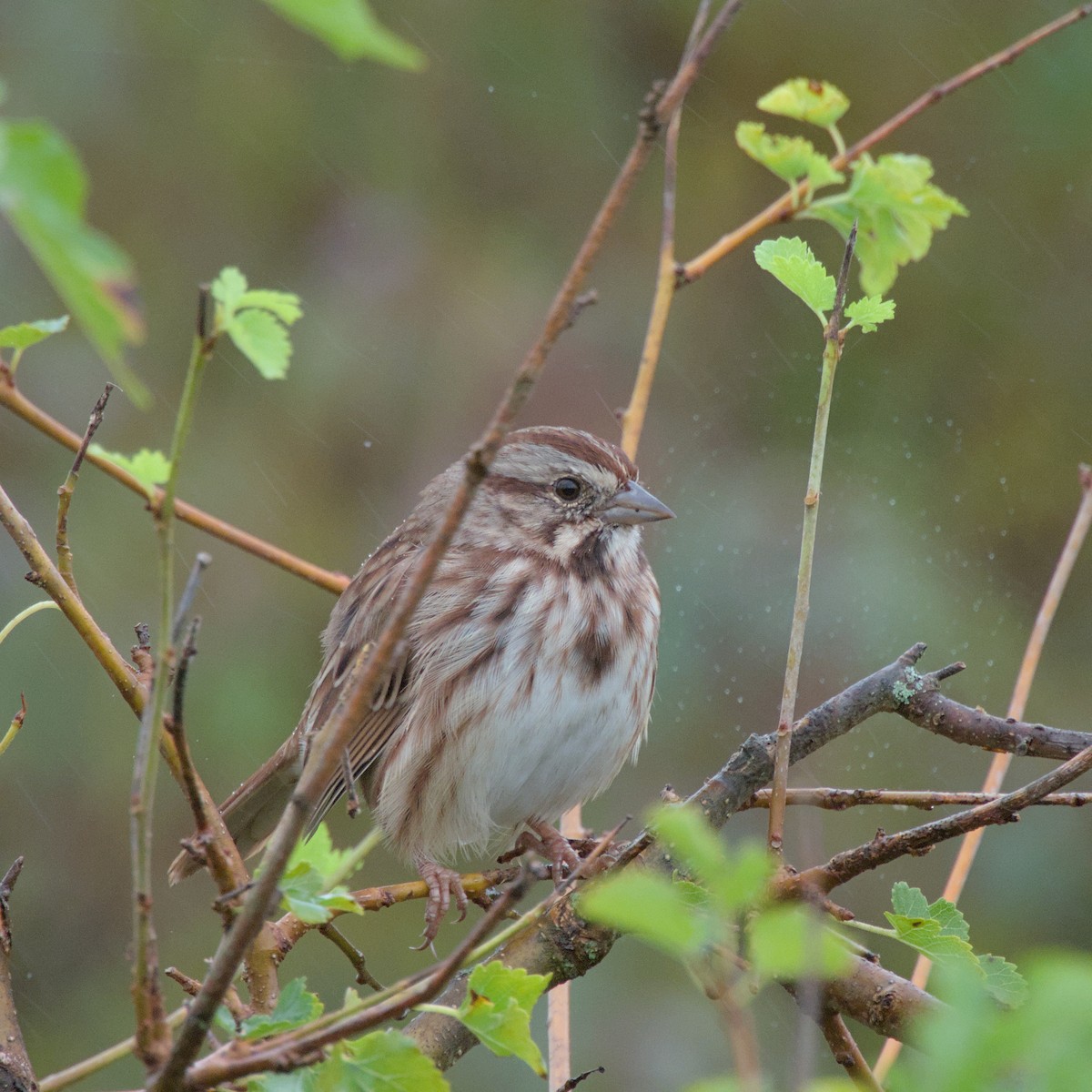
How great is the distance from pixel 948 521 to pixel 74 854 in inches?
143

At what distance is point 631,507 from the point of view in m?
3.58

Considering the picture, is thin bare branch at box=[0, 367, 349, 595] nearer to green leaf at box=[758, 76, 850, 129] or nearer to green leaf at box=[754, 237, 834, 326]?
green leaf at box=[754, 237, 834, 326]

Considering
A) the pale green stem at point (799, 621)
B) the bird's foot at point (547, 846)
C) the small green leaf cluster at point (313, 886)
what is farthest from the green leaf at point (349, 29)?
the bird's foot at point (547, 846)

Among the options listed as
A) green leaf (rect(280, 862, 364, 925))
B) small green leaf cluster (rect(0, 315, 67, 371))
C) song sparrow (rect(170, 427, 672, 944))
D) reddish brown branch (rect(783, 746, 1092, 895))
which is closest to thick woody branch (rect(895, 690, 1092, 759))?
reddish brown branch (rect(783, 746, 1092, 895))

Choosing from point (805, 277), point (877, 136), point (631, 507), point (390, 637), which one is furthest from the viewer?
point (631, 507)

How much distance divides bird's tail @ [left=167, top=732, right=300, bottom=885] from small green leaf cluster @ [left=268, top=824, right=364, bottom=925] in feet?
6.02

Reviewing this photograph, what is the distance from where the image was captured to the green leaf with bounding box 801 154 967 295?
1.93 metres

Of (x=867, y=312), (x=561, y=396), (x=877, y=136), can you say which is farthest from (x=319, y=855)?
(x=561, y=396)

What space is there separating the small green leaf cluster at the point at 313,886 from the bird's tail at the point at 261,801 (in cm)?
183

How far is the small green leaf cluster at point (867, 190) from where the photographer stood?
194 centimetres

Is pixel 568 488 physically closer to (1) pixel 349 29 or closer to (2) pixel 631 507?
(2) pixel 631 507

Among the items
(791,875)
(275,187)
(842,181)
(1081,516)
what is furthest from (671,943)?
(275,187)

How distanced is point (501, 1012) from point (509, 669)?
194 centimetres

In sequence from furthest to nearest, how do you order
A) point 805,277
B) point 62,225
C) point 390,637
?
point 805,277 → point 390,637 → point 62,225
